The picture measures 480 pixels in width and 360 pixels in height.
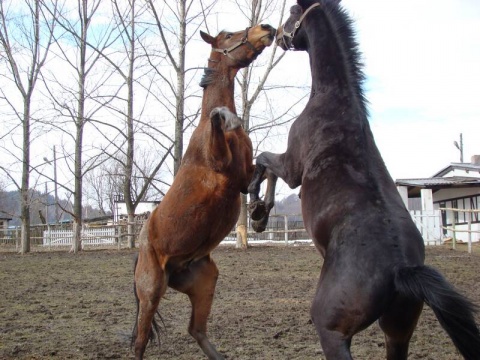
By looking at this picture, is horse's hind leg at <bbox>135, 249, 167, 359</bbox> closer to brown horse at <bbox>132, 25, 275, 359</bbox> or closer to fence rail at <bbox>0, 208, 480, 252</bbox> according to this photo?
brown horse at <bbox>132, 25, 275, 359</bbox>

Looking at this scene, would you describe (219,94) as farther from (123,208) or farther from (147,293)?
(123,208)

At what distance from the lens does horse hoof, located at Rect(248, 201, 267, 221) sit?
4156 millimetres

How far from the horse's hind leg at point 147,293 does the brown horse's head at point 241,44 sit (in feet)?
6.48

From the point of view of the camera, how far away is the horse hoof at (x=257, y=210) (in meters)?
4.16

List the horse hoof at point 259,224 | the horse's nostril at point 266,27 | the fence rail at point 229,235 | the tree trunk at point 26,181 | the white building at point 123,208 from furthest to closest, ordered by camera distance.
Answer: the white building at point 123,208
the tree trunk at point 26,181
the fence rail at point 229,235
the horse's nostril at point 266,27
the horse hoof at point 259,224

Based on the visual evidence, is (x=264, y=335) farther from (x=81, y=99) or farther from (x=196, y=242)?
(x=81, y=99)

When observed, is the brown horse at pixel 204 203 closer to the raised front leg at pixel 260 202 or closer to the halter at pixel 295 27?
the raised front leg at pixel 260 202

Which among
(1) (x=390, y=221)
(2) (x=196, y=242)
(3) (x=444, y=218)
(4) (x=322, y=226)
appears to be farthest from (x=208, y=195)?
(3) (x=444, y=218)

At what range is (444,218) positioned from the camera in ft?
101

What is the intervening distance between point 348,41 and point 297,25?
1.41ft

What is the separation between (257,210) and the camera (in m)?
4.19

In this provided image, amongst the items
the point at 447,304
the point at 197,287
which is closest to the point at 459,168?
the point at 197,287

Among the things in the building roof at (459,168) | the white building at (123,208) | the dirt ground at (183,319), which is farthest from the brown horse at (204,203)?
the white building at (123,208)

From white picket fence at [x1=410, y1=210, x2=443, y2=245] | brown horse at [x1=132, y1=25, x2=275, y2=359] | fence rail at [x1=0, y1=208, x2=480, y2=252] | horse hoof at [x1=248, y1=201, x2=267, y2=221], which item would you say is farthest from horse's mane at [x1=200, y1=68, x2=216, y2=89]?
white picket fence at [x1=410, y1=210, x2=443, y2=245]
